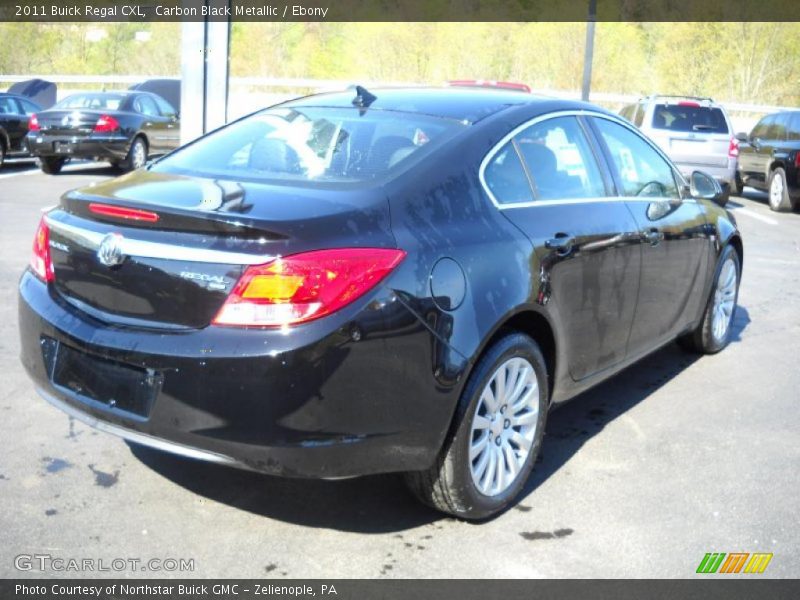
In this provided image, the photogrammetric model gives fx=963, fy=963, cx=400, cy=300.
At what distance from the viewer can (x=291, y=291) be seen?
3.08 m

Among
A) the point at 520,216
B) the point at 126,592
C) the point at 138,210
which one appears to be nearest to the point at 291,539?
the point at 126,592

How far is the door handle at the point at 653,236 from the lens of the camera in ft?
15.8

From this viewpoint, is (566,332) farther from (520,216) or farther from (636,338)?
(636,338)

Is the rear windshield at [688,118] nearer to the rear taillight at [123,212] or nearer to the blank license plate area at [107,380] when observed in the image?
the rear taillight at [123,212]

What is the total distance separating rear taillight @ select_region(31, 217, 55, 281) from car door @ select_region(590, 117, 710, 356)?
2632 millimetres

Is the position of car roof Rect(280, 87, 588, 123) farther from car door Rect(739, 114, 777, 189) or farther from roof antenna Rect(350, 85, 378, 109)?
car door Rect(739, 114, 777, 189)

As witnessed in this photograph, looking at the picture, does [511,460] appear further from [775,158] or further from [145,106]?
[145,106]

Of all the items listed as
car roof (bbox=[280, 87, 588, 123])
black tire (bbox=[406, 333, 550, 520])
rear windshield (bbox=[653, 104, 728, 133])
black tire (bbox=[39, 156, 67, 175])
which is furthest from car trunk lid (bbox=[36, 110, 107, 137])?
black tire (bbox=[406, 333, 550, 520])

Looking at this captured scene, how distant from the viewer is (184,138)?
1017cm

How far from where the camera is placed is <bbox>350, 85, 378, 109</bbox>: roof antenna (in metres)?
4.42

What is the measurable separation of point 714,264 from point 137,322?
3929 mm

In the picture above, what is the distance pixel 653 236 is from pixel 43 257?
115 inches

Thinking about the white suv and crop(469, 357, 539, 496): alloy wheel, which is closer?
crop(469, 357, 539, 496): alloy wheel

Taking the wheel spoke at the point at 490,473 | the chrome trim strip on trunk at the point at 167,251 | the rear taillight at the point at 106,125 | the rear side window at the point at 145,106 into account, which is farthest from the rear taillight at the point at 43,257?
the rear side window at the point at 145,106
